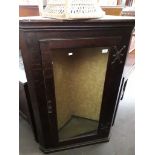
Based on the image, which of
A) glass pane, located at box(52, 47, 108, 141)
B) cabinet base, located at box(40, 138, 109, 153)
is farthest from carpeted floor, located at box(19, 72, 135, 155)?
glass pane, located at box(52, 47, 108, 141)

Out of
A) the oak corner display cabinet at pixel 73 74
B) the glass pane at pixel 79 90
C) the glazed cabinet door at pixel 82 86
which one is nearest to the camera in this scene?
the oak corner display cabinet at pixel 73 74

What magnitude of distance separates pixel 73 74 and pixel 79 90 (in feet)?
0.52

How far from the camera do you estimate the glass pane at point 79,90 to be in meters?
1.49

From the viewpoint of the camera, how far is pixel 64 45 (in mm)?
1120

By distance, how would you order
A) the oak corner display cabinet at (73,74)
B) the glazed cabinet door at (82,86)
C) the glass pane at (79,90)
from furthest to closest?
the glass pane at (79,90), the glazed cabinet door at (82,86), the oak corner display cabinet at (73,74)

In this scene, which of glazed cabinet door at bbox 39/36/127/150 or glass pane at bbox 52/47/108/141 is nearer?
glazed cabinet door at bbox 39/36/127/150

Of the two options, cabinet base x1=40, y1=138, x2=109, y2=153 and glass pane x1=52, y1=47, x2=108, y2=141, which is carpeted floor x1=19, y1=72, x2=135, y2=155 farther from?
glass pane x1=52, y1=47, x2=108, y2=141

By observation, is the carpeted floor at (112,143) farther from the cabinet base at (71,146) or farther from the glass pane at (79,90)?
the glass pane at (79,90)

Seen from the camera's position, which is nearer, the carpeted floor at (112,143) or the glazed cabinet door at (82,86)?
the glazed cabinet door at (82,86)

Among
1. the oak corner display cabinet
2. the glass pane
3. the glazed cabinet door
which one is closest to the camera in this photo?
the oak corner display cabinet

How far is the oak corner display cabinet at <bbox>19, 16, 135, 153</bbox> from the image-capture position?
3.53ft

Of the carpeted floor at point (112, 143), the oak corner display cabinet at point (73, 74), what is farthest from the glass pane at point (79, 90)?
the carpeted floor at point (112, 143)
